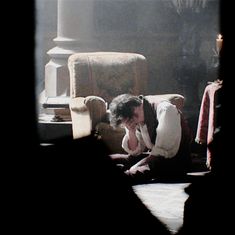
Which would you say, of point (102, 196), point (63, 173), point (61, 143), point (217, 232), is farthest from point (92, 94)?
point (217, 232)

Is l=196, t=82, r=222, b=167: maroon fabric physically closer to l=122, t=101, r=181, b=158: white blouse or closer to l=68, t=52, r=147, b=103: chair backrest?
l=122, t=101, r=181, b=158: white blouse

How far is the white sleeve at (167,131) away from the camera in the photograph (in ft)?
14.9

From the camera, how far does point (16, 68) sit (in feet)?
18.1

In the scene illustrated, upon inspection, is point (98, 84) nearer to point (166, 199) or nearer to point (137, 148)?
point (137, 148)

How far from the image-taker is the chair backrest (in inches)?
239

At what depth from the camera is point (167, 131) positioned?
454 centimetres

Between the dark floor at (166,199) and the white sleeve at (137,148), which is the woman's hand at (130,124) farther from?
the dark floor at (166,199)

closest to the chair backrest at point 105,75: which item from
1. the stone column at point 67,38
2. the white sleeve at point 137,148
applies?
the stone column at point 67,38

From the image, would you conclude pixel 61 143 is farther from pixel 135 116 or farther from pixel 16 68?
pixel 135 116

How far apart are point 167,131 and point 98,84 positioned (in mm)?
1759

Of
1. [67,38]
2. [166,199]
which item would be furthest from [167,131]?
[67,38]

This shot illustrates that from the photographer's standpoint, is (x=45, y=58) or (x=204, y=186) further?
(x=45, y=58)

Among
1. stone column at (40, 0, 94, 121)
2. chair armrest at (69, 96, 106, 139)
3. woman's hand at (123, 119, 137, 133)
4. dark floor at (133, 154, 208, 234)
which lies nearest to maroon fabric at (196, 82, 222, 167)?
dark floor at (133, 154, 208, 234)

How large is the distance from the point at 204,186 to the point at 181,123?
3112 mm
